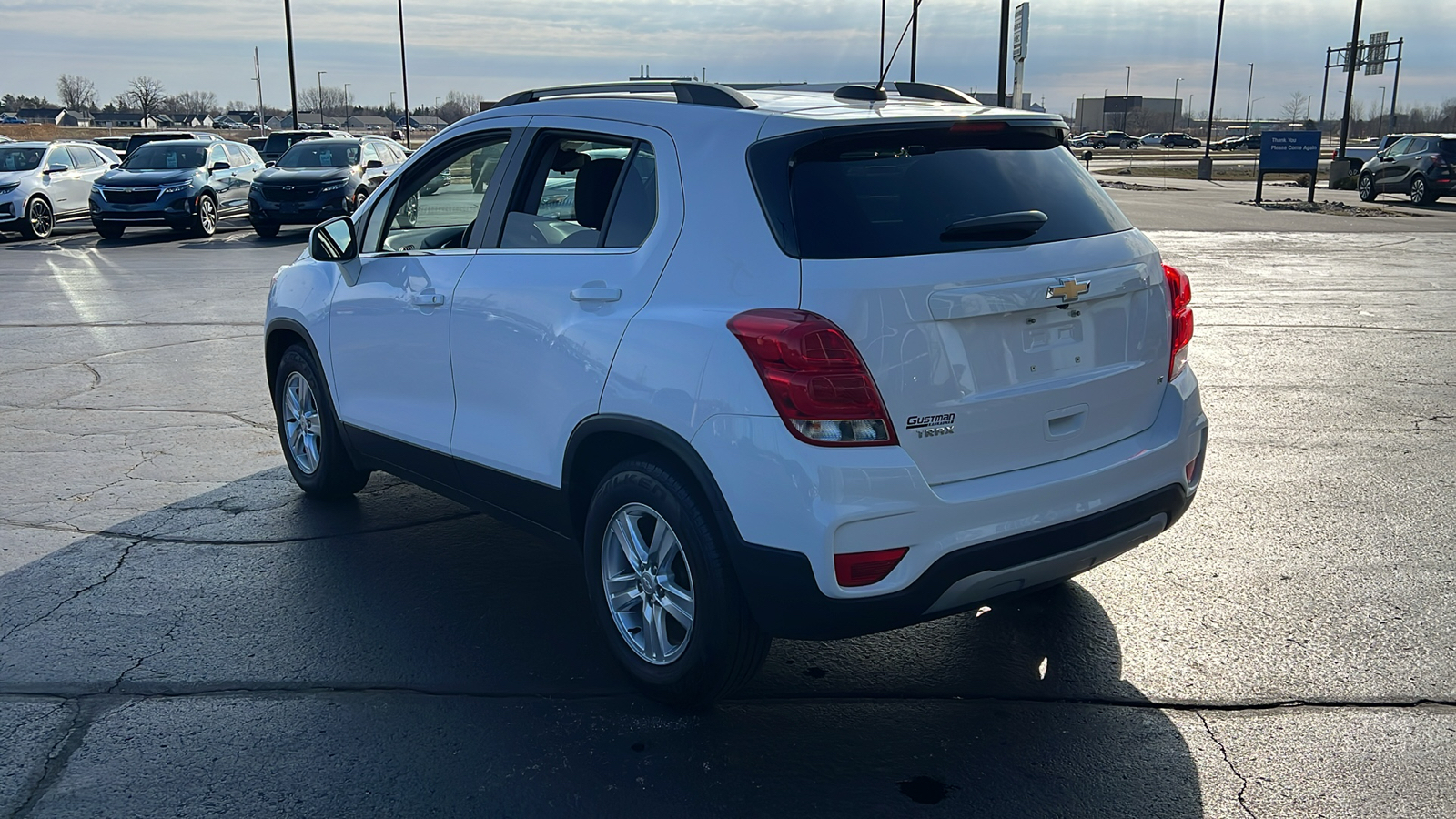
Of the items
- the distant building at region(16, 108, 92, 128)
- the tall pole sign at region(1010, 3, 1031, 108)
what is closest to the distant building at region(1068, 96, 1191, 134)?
the distant building at region(16, 108, 92, 128)

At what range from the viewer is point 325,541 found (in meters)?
5.46

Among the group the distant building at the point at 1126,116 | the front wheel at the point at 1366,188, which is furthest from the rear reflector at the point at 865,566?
the distant building at the point at 1126,116

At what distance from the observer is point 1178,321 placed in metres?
4.08

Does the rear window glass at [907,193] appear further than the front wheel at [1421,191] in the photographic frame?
No

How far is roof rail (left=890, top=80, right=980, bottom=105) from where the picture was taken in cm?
449

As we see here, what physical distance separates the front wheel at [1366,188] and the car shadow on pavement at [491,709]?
100ft

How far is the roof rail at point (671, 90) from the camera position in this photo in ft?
12.4

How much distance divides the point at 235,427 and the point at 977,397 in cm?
569

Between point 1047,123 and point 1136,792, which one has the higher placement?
point 1047,123

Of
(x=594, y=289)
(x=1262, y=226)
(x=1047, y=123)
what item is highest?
(x=1047, y=123)

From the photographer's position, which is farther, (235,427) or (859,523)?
(235,427)

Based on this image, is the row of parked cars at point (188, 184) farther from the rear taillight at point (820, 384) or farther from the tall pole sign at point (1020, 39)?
the rear taillight at point (820, 384)

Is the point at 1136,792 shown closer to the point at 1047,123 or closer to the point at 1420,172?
the point at 1047,123

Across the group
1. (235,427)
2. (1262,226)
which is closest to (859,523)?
(235,427)
